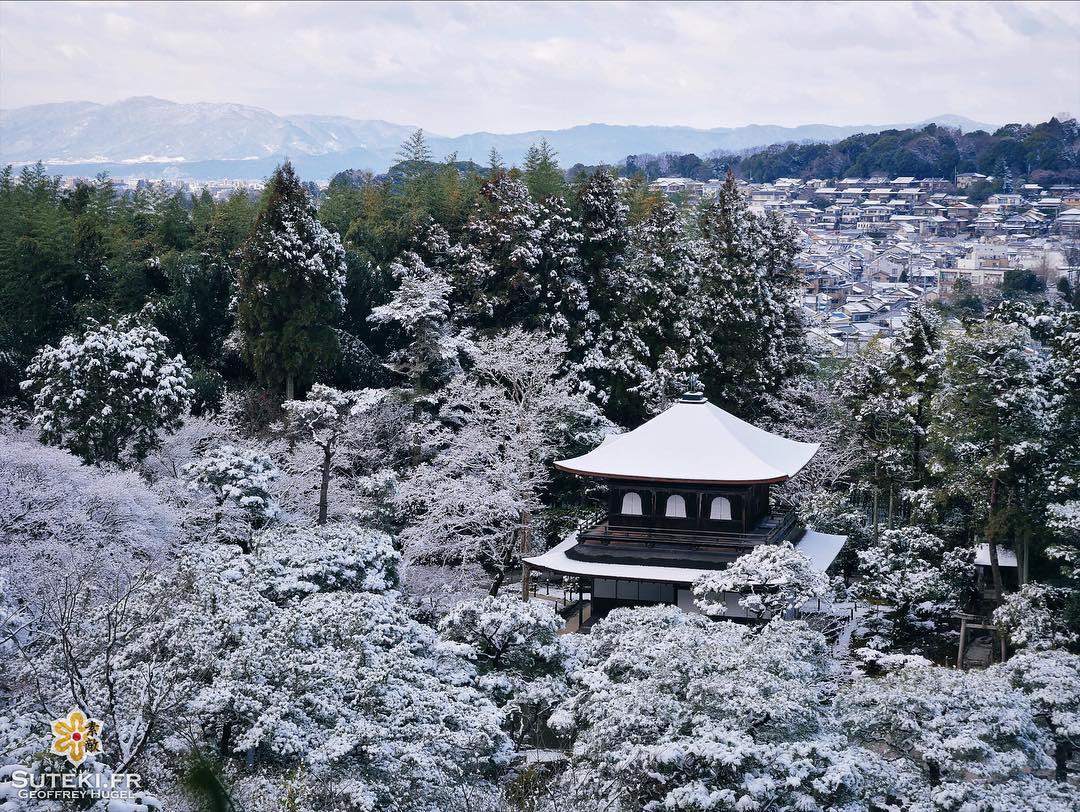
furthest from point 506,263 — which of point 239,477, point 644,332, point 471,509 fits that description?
point 239,477

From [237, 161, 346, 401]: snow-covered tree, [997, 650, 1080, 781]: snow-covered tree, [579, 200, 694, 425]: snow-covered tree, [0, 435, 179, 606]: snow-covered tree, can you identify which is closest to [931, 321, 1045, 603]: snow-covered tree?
[997, 650, 1080, 781]: snow-covered tree

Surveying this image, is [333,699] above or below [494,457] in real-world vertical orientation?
below

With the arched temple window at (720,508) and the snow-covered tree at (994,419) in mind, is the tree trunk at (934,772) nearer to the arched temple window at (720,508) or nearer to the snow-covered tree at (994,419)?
the snow-covered tree at (994,419)

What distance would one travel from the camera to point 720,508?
25688 mm

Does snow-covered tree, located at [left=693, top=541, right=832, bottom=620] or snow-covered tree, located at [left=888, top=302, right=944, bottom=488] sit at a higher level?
snow-covered tree, located at [left=888, top=302, right=944, bottom=488]

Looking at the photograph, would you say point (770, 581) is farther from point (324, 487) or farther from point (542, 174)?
point (542, 174)

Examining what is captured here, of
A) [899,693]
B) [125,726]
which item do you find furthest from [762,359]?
[125,726]

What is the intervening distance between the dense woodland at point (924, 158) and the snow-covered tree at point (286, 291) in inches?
4736

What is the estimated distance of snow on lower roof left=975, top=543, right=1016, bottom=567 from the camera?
27953mm

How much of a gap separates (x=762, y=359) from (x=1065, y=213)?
113 metres

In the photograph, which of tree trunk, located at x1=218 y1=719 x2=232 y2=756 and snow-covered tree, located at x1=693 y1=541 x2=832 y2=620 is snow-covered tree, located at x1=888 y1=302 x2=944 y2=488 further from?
tree trunk, located at x1=218 y1=719 x2=232 y2=756

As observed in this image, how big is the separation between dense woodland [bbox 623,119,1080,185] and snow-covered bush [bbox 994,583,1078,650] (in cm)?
12825

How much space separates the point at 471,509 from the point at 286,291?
846cm

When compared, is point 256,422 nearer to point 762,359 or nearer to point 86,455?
point 86,455
